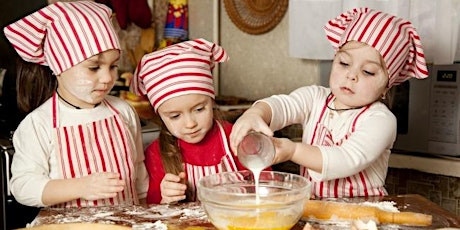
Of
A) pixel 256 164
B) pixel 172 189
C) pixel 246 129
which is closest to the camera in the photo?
pixel 256 164

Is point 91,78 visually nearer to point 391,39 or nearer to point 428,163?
point 391,39

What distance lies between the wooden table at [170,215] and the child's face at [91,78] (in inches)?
11.7

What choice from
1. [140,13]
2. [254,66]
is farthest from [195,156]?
[140,13]

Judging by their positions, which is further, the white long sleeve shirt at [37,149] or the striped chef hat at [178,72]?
the striped chef hat at [178,72]

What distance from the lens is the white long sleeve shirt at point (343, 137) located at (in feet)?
4.18

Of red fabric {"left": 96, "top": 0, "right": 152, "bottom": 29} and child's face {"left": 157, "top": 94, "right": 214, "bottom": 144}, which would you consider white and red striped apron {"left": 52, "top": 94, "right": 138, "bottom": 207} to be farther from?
red fabric {"left": 96, "top": 0, "right": 152, "bottom": 29}

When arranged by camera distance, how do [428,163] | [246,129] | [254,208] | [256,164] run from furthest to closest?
[428,163] < [246,129] < [256,164] < [254,208]

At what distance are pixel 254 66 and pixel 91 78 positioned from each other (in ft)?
5.77

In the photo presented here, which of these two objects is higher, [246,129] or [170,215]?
[246,129]

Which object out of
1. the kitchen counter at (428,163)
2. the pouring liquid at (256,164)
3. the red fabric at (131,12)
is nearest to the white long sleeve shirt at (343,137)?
the pouring liquid at (256,164)

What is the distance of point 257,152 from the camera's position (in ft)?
3.63

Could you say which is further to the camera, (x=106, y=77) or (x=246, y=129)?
(x=106, y=77)

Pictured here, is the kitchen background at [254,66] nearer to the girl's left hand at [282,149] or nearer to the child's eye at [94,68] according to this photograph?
the child's eye at [94,68]

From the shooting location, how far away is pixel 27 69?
4.86ft
